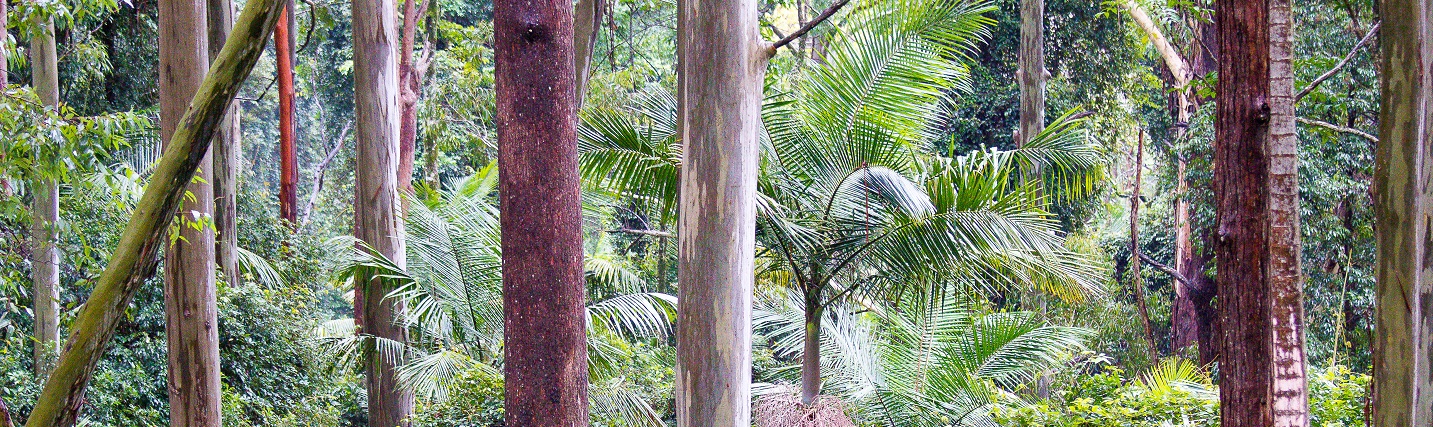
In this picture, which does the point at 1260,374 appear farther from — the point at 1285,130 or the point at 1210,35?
the point at 1210,35

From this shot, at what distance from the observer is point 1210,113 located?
35.0 ft

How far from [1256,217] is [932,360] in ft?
10.7

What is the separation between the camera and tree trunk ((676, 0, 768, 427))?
5.16 metres

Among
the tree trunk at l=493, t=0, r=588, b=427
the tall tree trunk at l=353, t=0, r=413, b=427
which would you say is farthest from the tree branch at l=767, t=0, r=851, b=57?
the tall tree trunk at l=353, t=0, r=413, b=427

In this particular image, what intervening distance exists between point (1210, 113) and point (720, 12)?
7728 mm

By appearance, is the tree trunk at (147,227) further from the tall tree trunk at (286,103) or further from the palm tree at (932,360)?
the tall tree trunk at (286,103)

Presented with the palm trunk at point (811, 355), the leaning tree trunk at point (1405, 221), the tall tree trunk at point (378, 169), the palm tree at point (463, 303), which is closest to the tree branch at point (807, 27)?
the palm trunk at point (811, 355)

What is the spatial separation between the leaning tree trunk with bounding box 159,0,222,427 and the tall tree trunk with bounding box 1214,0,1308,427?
18.4 ft

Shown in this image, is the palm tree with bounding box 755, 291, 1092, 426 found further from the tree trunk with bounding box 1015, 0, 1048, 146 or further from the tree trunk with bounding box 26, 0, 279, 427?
the tree trunk with bounding box 26, 0, 279, 427

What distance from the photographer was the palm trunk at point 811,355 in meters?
6.67

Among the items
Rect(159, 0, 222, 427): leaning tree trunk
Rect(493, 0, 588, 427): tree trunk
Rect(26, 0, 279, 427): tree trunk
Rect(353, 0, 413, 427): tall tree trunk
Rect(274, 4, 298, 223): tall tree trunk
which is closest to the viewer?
Rect(26, 0, 279, 427): tree trunk

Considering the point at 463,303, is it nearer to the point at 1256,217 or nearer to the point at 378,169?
the point at 378,169

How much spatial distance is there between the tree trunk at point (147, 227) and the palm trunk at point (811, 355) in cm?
480

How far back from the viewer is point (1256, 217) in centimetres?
445
